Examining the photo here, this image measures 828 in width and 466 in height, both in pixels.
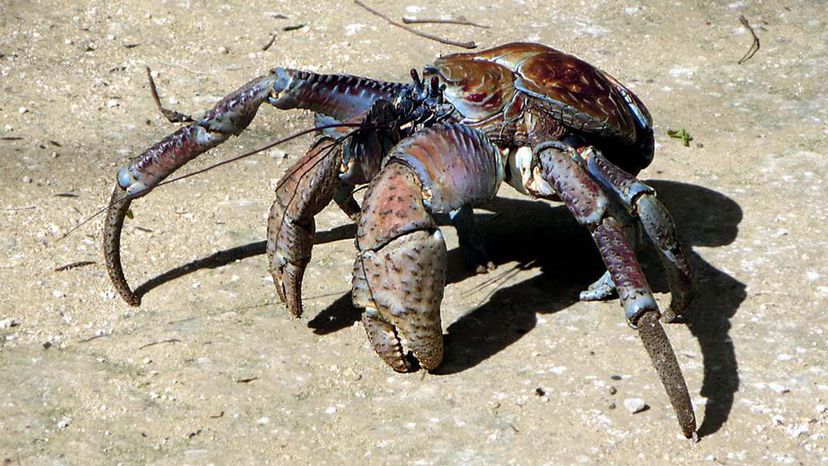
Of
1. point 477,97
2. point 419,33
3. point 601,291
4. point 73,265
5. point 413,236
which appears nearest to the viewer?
point 413,236

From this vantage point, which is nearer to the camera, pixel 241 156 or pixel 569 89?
pixel 241 156

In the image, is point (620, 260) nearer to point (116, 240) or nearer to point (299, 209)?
point (299, 209)

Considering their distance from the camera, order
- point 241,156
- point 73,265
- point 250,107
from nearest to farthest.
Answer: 1. point 241,156
2. point 250,107
3. point 73,265

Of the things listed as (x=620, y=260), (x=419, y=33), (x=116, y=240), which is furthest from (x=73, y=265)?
(x=419, y=33)

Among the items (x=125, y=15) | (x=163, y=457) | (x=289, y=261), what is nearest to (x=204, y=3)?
(x=125, y=15)

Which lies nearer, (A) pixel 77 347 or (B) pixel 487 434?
(B) pixel 487 434

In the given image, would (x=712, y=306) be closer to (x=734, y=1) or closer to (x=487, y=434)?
(x=487, y=434)
